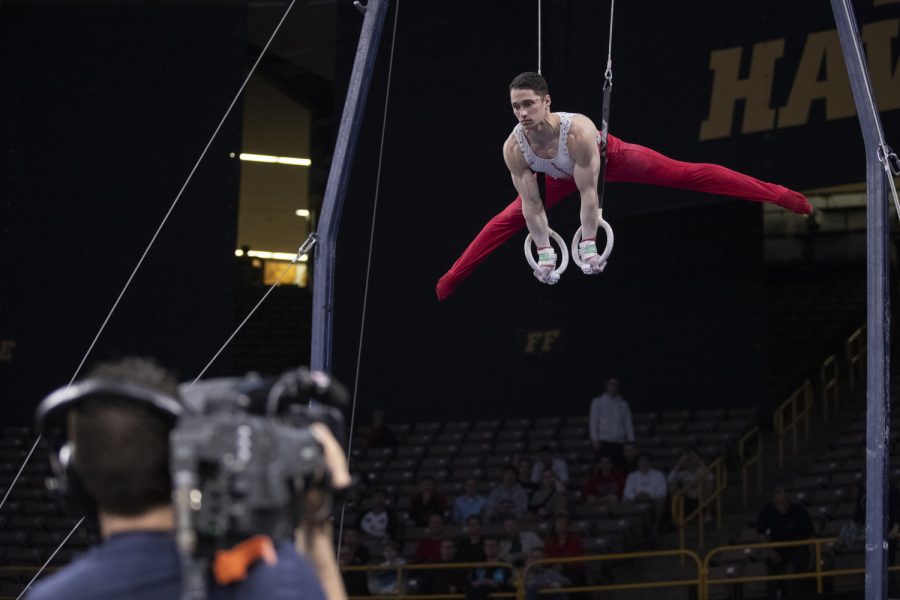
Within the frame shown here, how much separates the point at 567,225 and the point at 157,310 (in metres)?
4.83

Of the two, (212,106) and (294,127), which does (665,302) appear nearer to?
(212,106)

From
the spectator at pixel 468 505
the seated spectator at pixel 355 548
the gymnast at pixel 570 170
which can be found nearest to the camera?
the gymnast at pixel 570 170

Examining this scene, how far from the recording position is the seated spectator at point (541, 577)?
364 inches

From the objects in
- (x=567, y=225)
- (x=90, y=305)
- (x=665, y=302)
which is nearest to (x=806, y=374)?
(x=665, y=302)

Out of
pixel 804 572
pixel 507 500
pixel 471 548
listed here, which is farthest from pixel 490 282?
pixel 804 572

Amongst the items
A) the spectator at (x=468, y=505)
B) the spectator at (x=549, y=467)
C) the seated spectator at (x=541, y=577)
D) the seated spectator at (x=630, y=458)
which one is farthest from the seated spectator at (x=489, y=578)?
the seated spectator at (x=630, y=458)

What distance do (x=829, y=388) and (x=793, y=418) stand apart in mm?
2129

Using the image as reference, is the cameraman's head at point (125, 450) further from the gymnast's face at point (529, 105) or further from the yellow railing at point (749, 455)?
the yellow railing at point (749, 455)

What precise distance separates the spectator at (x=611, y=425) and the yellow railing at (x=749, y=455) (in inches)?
39.1

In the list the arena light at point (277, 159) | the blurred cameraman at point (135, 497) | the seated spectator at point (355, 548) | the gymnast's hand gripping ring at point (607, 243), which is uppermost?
the arena light at point (277, 159)

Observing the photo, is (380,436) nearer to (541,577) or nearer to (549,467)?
(549,467)

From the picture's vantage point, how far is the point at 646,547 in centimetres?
A: 1081

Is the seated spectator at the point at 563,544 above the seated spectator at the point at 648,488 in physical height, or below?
below

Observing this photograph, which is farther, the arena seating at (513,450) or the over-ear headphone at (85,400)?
the arena seating at (513,450)
